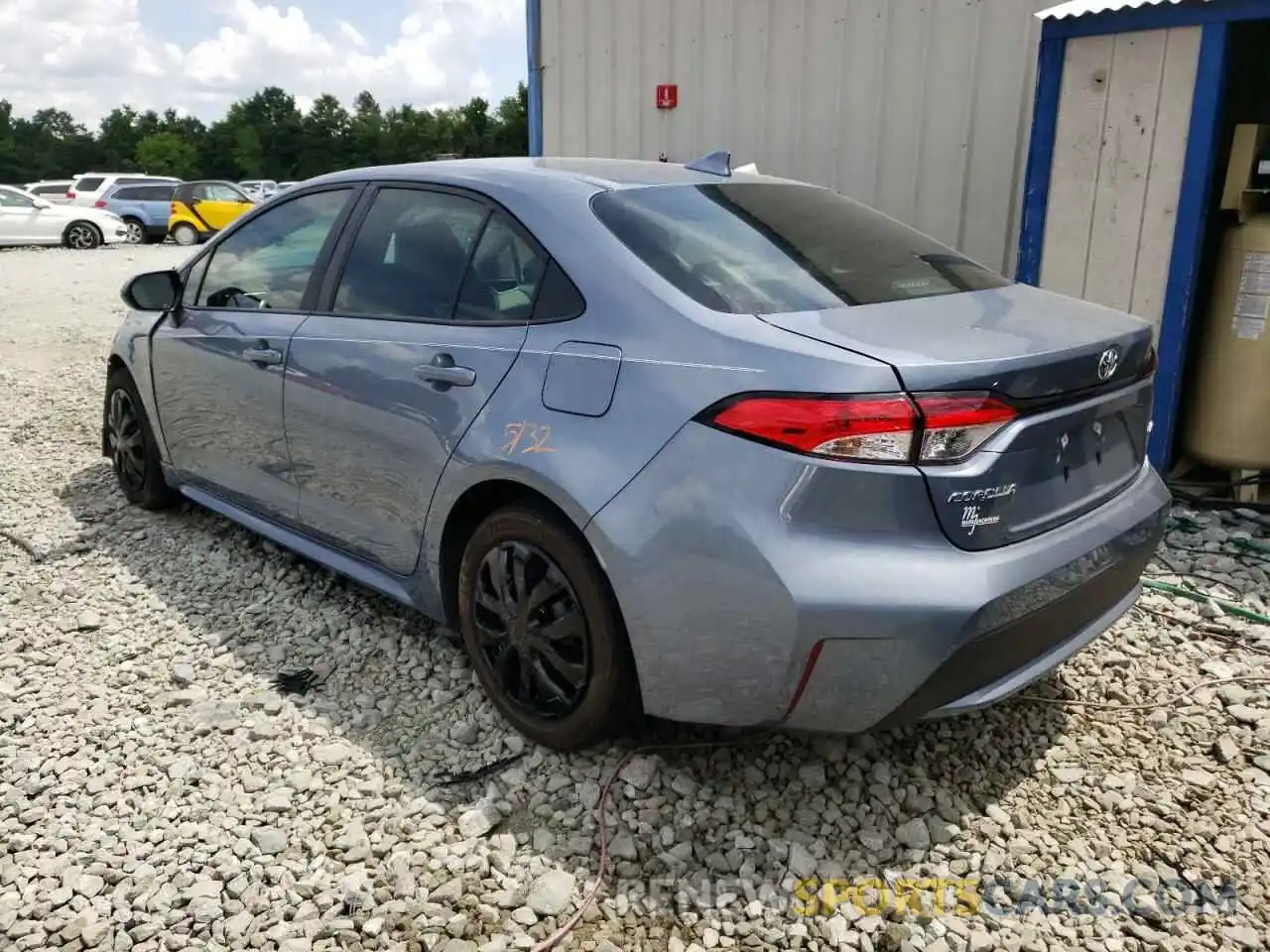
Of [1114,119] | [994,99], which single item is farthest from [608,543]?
[994,99]

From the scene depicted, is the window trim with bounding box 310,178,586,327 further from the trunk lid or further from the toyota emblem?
the toyota emblem

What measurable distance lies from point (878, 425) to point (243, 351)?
254cm

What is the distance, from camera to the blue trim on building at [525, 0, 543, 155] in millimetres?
7773

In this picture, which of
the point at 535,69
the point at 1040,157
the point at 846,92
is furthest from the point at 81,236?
the point at 1040,157

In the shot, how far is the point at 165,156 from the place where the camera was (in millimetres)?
86875

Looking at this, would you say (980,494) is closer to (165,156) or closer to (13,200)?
(13,200)

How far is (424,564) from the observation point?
3.09m

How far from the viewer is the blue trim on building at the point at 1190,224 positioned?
4328mm

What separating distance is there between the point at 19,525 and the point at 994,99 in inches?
216

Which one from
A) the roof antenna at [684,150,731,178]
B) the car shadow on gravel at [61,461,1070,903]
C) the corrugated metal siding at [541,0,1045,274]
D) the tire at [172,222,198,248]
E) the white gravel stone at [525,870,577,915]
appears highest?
the corrugated metal siding at [541,0,1045,274]

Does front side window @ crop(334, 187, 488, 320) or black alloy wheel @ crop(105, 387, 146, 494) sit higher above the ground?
front side window @ crop(334, 187, 488, 320)

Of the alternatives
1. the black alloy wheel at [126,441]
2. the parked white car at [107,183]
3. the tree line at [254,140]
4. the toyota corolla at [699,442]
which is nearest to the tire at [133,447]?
the black alloy wheel at [126,441]

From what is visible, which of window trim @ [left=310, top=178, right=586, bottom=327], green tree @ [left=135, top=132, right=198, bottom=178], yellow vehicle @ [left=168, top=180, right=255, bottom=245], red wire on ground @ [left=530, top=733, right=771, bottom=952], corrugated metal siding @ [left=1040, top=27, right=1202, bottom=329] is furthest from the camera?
green tree @ [left=135, top=132, right=198, bottom=178]

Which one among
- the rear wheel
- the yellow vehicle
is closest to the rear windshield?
the yellow vehicle
